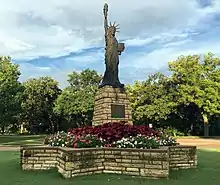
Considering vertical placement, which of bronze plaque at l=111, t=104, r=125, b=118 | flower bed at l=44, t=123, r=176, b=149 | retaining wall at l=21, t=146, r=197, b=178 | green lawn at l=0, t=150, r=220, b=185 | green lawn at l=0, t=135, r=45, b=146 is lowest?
green lawn at l=0, t=135, r=45, b=146

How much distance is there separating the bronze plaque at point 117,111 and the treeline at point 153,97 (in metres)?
19.0

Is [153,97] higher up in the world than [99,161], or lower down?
higher up

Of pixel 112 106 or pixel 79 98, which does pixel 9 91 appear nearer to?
pixel 79 98

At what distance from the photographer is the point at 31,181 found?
768cm

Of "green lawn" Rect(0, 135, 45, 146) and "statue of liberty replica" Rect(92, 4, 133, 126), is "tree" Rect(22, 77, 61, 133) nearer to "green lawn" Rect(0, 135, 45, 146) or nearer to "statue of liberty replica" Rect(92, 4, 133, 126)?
"green lawn" Rect(0, 135, 45, 146)

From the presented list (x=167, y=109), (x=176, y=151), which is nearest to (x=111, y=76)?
(x=176, y=151)

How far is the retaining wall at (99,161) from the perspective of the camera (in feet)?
26.3

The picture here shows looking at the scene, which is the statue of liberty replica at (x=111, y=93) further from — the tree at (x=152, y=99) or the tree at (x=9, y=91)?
the tree at (x=152, y=99)

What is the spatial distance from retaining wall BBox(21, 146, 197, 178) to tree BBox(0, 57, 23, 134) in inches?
907

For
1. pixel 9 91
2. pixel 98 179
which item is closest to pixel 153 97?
pixel 9 91

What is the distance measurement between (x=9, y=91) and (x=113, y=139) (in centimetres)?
2456

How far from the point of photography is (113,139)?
32.6ft

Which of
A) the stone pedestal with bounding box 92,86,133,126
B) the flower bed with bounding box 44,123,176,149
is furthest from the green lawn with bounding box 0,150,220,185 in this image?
the stone pedestal with bounding box 92,86,133,126

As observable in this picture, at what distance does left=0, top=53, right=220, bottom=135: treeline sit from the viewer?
39594mm
